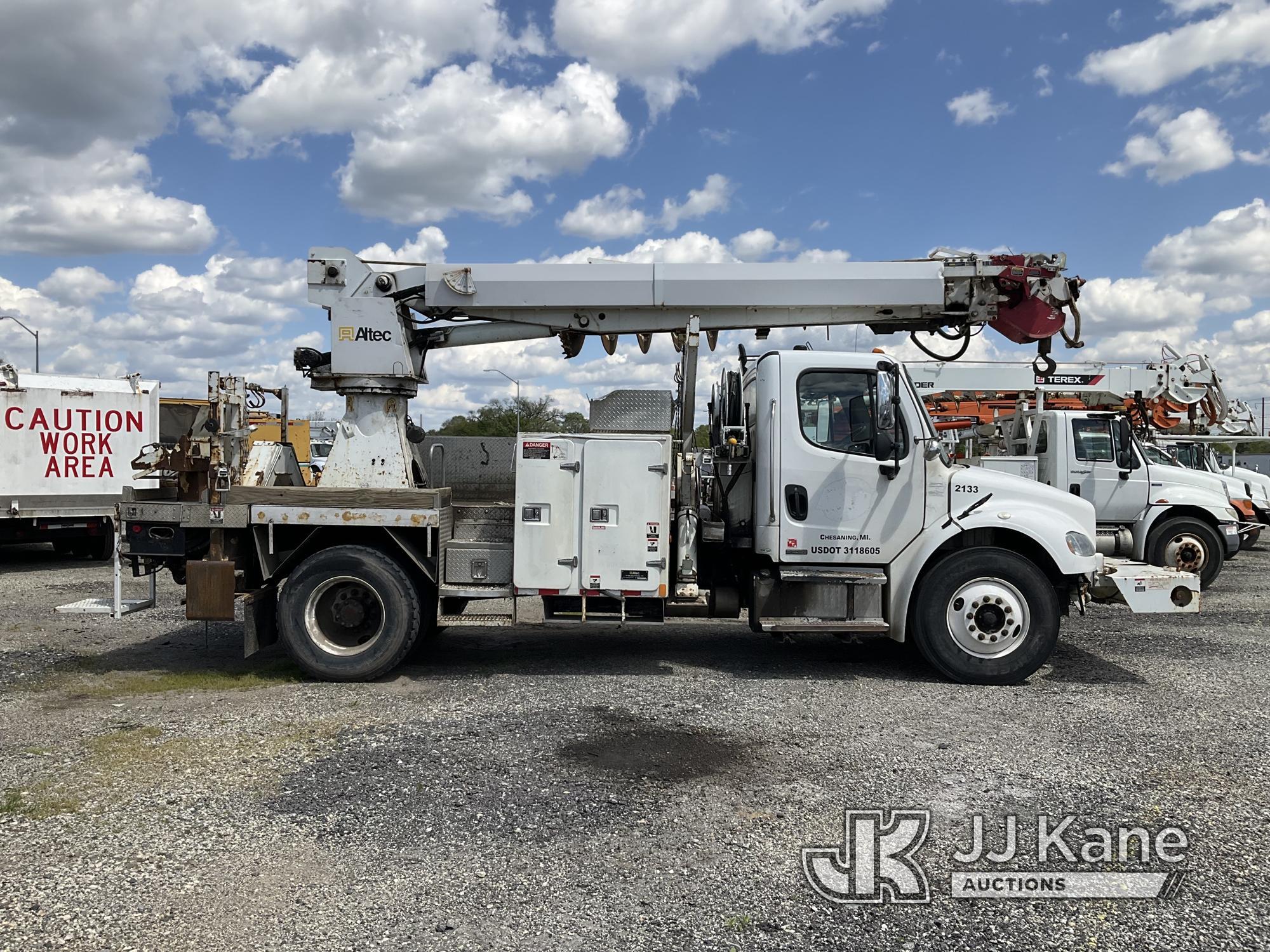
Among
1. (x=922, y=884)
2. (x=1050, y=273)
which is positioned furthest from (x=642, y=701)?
(x=1050, y=273)

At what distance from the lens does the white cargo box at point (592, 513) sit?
7.24 metres

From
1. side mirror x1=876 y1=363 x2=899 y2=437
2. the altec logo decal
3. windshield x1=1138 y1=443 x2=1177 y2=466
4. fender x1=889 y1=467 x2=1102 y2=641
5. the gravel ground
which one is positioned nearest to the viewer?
the gravel ground

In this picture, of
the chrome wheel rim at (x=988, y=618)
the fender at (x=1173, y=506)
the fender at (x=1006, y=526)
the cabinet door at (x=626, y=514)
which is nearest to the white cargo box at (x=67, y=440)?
the cabinet door at (x=626, y=514)

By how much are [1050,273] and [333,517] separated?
6.11 meters

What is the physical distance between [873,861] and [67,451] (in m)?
14.3

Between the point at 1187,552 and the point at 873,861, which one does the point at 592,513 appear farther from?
the point at 1187,552

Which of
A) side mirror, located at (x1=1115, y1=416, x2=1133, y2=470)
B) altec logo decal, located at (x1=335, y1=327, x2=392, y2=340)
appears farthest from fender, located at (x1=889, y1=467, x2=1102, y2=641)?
side mirror, located at (x1=1115, y1=416, x2=1133, y2=470)

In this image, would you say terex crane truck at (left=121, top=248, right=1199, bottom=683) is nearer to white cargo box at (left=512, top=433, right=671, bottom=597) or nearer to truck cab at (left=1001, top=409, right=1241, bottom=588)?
white cargo box at (left=512, top=433, right=671, bottom=597)

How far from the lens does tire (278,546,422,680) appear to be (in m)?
7.33

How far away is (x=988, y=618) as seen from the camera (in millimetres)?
7324

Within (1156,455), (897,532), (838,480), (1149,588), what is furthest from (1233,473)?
(838,480)

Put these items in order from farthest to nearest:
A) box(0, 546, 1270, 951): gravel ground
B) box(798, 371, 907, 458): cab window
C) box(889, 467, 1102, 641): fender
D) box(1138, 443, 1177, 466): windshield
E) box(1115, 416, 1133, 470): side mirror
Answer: box(1138, 443, 1177, 466): windshield → box(1115, 416, 1133, 470): side mirror → box(798, 371, 907, 458): cab window → box(889, 467, 1102, 641): fender → box(0, 546, 1270, 951): gravel ground

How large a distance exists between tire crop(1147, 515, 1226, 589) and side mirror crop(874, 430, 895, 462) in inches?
316

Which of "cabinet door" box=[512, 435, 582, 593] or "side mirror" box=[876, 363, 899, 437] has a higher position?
"side mirror" box=[876, 363, 899, 437]
